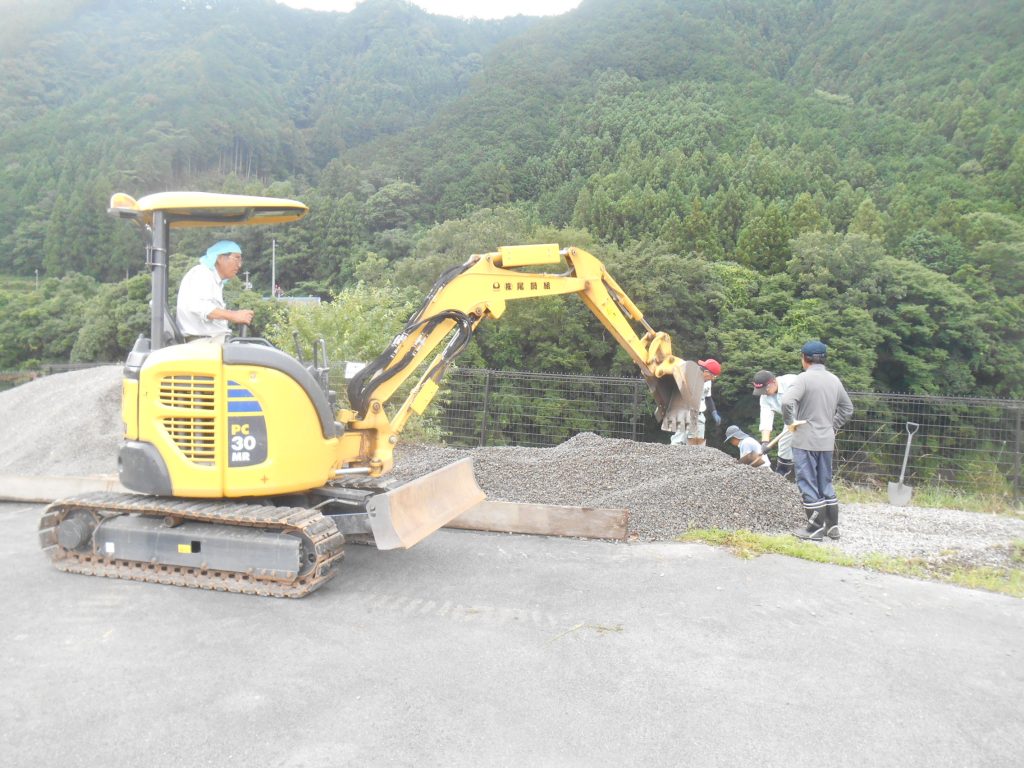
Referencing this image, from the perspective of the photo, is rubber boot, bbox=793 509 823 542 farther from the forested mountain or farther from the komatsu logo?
the forested mountain

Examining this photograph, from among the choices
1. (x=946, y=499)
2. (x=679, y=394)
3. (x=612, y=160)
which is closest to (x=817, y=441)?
(x=679, y=394)

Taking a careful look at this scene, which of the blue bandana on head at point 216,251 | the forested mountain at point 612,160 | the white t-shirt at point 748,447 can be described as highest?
the forested mountain at point 612,160

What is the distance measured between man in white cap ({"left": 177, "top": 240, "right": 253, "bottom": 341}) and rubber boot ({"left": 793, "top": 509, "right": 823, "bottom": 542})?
15.6 ft

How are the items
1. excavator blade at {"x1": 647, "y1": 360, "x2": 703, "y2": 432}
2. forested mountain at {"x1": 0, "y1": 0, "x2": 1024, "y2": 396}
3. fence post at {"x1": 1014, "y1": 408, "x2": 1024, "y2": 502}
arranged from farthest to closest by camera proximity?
1. forested mountain at {"x1": 0, "y1": 0, "x2": 1024, "y2": 396}
2. fence post at {"x1": 1014, "y1": 408, "x2": 1024, "y2": 502}
3. excavator blade at {"x1": 647, "y1": 360, "x2": 703, "y2": 432}

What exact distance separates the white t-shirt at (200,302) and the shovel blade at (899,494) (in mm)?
7336

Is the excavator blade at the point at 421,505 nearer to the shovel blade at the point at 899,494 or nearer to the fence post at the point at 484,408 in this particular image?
the shovel blade at the point at 899,494

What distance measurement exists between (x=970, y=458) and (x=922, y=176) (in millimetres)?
47940

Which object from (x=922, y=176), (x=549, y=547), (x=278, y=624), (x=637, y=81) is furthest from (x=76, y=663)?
(x=637, y=81)

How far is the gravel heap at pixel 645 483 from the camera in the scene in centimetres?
652

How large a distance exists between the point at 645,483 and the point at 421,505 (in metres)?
2.71

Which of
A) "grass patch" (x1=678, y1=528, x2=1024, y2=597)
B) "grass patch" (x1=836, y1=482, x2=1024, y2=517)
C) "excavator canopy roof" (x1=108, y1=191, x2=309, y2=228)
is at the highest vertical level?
"excavator canopy roof" (x1=108, y1=191, x2=309, y2=228)

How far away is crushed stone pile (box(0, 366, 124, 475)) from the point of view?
9398mm

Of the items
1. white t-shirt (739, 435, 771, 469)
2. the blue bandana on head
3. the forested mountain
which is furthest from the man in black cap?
the forested mountain

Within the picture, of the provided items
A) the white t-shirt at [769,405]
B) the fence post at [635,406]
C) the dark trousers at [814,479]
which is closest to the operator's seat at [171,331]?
the dark trousers at [814,479]
